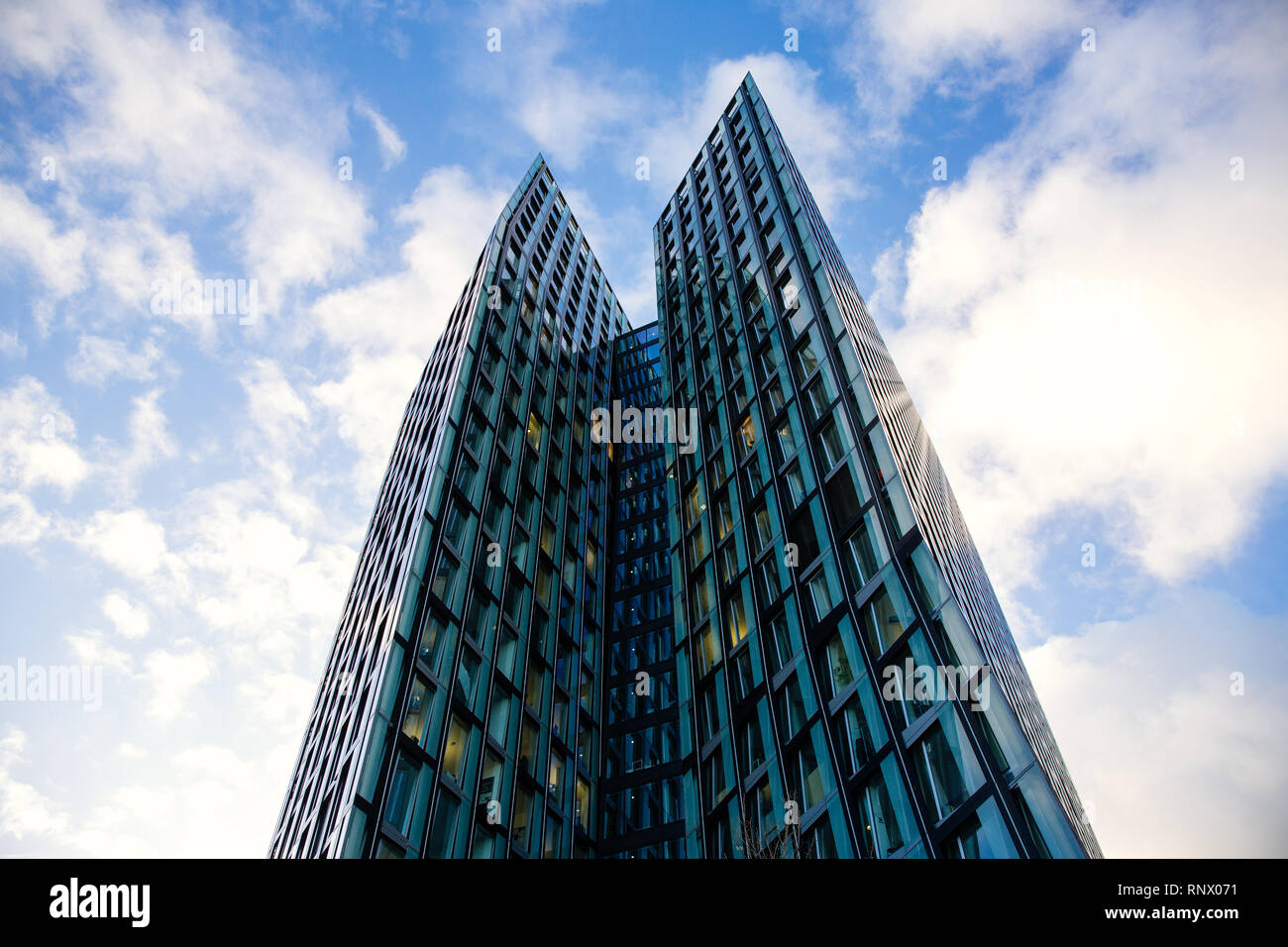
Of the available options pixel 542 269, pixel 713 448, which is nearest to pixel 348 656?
pixel 713 448

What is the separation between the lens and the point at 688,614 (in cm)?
4212

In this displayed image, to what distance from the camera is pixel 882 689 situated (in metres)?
28.4

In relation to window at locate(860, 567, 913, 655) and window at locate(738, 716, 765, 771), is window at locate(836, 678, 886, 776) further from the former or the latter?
window at locate(738, 716, 765, 771)

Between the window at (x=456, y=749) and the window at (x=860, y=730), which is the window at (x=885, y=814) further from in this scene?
the window at (x=456, y=749)

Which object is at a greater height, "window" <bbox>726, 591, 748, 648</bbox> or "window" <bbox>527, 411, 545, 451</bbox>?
Answer: "window" <bbox>527, 411, 545, 451</bbox>

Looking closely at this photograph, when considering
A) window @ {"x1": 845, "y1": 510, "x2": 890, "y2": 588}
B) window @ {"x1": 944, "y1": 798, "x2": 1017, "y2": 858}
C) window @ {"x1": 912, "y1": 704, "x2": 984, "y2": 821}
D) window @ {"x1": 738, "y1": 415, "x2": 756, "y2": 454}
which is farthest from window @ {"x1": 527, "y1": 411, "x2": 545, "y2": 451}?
window @ {"x1": 944, "y1": 798, "x2": 1017, "y2": 858}

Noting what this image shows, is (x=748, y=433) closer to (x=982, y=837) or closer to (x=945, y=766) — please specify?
(x=945, y=766)

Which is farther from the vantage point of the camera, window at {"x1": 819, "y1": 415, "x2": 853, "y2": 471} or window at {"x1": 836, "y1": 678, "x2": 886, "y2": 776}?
window at {"x1": 819, "y1": 415, "x2": 853, "y2": 471}

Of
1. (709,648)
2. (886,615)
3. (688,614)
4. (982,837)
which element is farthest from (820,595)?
(982,837)

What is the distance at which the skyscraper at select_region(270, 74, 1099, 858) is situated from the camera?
89.9ft

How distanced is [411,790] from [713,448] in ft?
82.7

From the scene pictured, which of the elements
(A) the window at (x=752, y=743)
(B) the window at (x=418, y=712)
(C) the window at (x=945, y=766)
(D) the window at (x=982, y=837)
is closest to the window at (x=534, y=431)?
(B) the window at (x=418, y=712)
